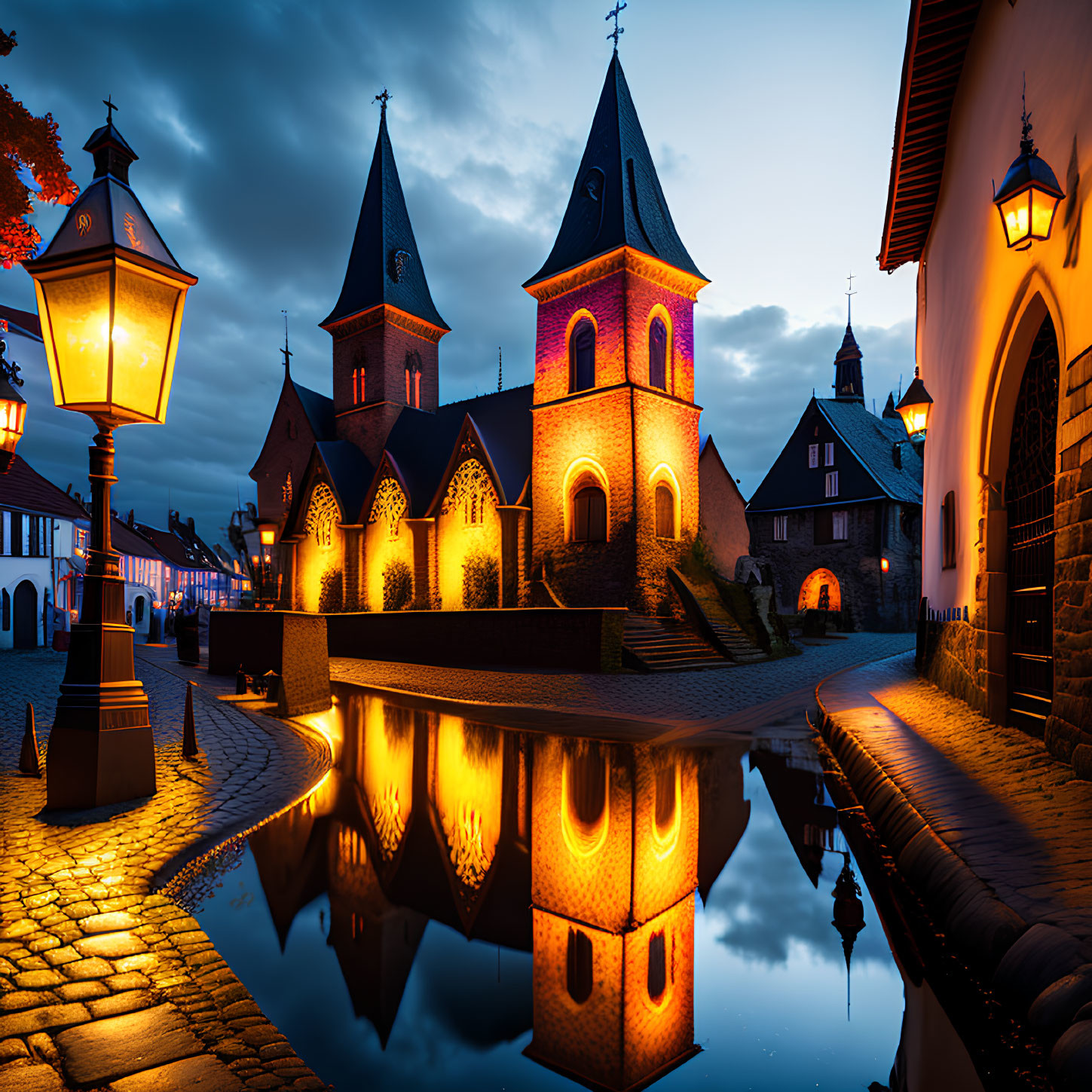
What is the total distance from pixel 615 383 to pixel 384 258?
16.5 meters

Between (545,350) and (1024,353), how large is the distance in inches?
707

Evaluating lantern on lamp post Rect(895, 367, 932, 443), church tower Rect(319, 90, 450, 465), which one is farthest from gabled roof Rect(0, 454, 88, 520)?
lantern on lamp post Rect(895, 367, 932, 443)

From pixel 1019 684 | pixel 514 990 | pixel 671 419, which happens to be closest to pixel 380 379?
pixel 671 419

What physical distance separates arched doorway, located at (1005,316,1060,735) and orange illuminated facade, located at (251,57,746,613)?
13.9 metres

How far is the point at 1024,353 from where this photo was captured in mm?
7105

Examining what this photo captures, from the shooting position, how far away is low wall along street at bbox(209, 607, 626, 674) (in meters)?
15.3

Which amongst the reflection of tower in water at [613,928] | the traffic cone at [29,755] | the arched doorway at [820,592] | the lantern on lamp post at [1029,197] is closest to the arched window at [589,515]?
the reflection of tower in water at [613,928]

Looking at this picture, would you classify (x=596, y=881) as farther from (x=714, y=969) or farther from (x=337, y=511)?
(x=337, y=511)

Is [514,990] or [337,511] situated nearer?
[514,990]

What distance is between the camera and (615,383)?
2178 cm

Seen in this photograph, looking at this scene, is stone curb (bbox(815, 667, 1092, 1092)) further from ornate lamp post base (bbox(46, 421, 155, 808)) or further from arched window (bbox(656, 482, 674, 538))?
arched window (bbox(656, 482, 674, 538))

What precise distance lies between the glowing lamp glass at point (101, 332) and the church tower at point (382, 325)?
26.6 metres

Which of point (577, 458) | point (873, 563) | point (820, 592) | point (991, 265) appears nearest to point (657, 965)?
point (991, 265)

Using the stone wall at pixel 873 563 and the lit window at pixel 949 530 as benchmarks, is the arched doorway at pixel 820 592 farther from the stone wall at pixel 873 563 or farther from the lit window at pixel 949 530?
the lit window at pixel 949 530
